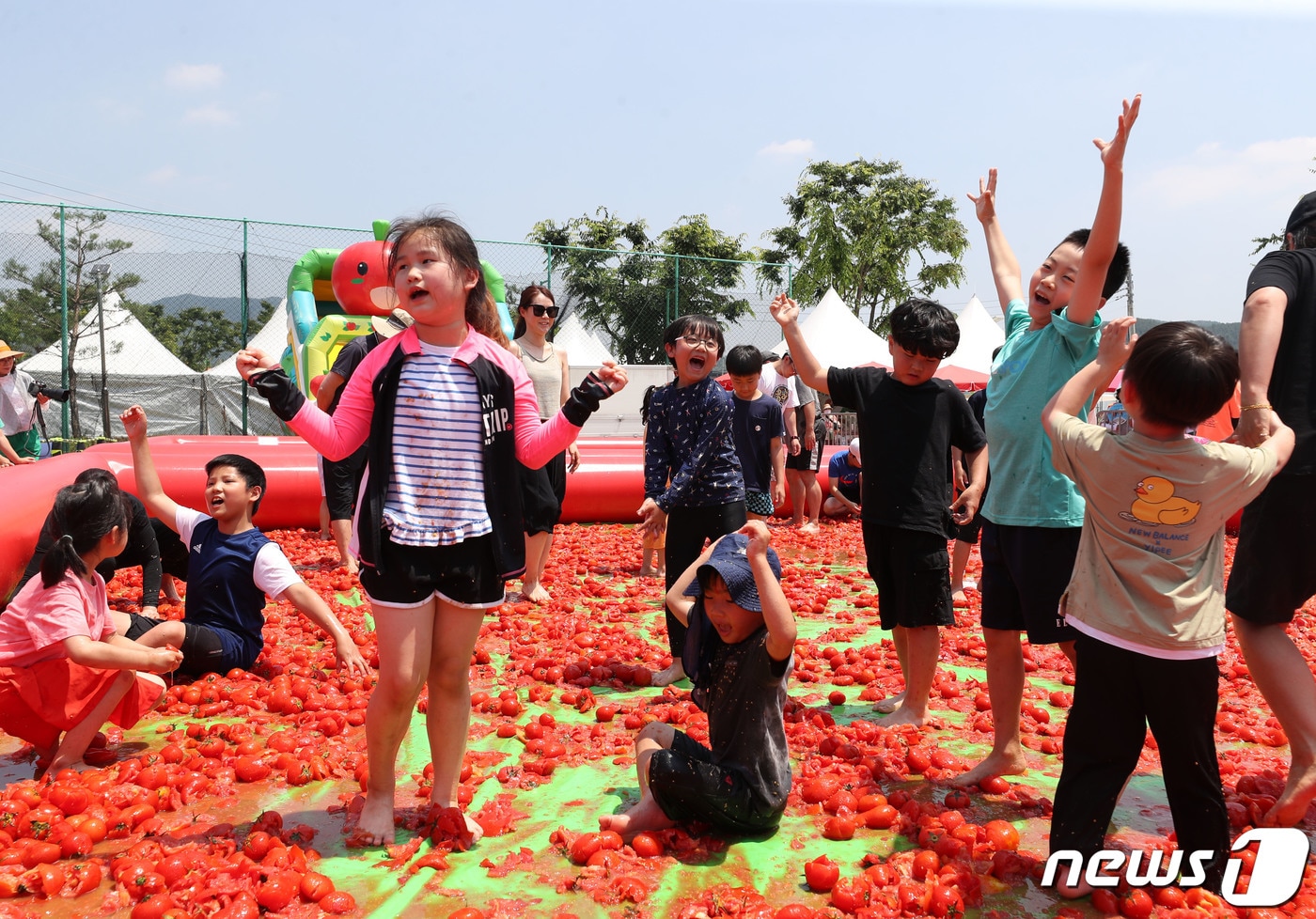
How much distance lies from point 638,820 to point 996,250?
270cm

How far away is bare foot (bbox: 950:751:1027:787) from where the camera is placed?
3.65 metres

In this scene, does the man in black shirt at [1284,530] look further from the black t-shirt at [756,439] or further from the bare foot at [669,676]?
the black t-shirt at [756,439]

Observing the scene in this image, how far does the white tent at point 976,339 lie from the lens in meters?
27.6

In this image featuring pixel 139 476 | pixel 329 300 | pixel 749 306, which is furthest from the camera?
pixel 749 306

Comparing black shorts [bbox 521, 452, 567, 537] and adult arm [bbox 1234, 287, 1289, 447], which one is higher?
adult arm [bbox 1234, 287, 1289, 447]

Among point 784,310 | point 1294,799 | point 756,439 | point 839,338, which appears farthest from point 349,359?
point 839,338

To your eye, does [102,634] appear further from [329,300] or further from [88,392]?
[88,392]

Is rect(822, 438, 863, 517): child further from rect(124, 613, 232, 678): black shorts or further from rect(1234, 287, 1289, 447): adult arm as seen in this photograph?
rect(1234, 287, 1289, 447): adult arm

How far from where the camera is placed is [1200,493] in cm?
261

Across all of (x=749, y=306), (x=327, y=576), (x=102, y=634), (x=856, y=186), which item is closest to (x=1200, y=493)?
(x=102, y=634)

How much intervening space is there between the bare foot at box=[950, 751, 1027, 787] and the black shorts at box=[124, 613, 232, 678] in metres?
3.61

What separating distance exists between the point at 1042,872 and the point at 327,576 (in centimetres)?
590

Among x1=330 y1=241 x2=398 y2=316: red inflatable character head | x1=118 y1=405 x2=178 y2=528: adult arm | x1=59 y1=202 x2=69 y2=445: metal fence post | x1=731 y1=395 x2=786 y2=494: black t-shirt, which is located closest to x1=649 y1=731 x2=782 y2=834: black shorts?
x1=118 y1=405 x2=178 y2=528: adult arm

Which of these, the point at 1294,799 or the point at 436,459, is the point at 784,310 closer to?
the point at 436,459
